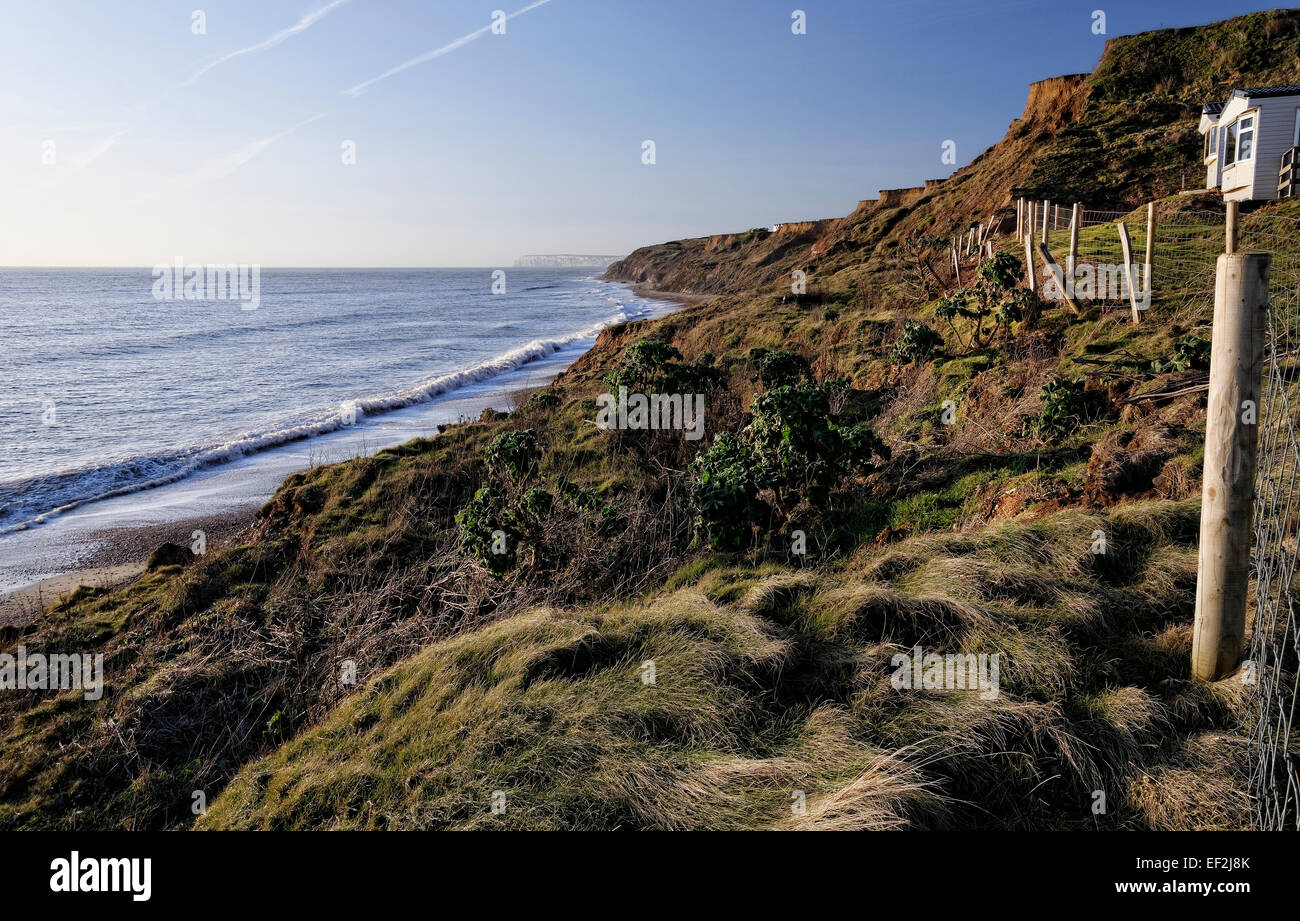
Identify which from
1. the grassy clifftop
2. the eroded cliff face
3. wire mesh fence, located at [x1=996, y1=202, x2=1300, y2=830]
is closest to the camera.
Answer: wire mesh fence, located at [x1=996, y1=202, x2=1300, y2=830]

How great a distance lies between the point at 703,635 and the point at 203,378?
31.0 m

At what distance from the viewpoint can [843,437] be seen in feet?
26.1

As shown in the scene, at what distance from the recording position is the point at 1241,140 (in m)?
23.3

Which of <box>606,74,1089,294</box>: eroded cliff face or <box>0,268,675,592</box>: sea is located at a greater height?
<box>606,74,1089,294</box>: eroded cliff face

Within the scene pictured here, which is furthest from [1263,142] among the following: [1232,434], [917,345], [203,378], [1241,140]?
[203,378]

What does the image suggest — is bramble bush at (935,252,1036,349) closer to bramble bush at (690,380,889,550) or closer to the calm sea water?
bramble bush at (690,380,889,550)

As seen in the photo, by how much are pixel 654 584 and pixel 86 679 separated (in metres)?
5.50

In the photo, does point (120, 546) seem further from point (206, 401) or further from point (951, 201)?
point (951, 201)

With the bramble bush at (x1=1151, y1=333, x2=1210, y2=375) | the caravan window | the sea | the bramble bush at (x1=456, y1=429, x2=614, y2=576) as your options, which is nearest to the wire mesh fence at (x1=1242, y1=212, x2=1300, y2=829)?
the bramble bush at (x1=1151, y1=333, x2=1210, y2=375)

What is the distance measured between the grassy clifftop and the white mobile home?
46.9ft

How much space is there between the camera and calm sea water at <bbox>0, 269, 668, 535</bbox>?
17.4 m

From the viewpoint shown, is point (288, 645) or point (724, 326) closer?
point (288, 645)
